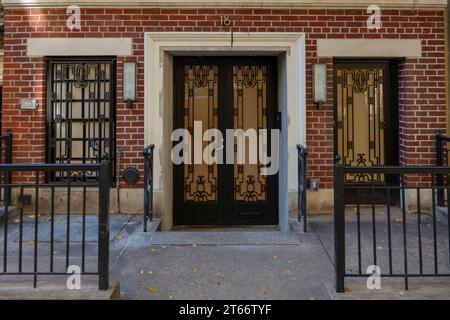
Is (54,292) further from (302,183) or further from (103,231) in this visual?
(302,183)

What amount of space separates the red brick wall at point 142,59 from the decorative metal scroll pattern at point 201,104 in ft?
2.29

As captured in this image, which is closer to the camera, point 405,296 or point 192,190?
point 405,296

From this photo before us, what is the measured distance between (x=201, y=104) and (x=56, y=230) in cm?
272

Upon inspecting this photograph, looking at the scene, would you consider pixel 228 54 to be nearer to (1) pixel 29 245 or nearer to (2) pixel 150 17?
(2) pixel 150 17

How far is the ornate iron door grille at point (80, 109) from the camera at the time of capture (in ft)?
19.9

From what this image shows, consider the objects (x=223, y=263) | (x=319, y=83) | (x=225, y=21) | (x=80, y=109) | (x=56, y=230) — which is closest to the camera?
(x=223, y=263)

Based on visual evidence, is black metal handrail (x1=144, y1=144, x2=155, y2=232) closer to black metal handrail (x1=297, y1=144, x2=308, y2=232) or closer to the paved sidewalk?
the paved sidewalk

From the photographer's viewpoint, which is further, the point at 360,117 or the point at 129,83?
the point at 360,117

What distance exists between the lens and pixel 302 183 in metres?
5.43

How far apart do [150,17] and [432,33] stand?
13.3 feet

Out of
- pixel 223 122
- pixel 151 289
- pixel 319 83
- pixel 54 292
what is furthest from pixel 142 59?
pixel 54 292

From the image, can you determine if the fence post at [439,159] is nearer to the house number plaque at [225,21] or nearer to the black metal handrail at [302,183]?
the black metal handrail at [302,183]

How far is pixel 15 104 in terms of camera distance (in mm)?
5965

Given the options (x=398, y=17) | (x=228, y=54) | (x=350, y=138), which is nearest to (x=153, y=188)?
(x=228, y=54)
